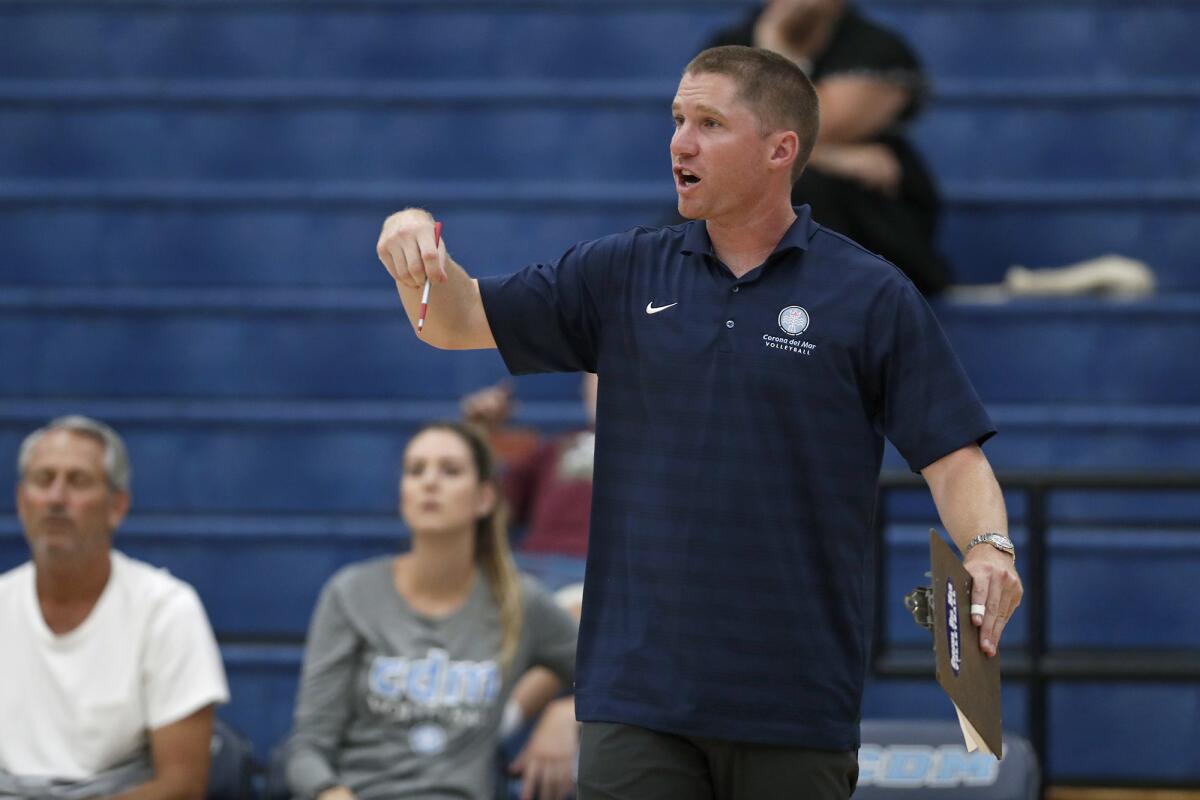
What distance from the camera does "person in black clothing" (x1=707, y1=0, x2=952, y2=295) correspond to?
237 inches

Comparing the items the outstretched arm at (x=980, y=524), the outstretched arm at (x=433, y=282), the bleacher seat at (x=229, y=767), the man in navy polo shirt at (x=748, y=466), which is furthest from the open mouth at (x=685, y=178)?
the bleacher seat at (x=229, y=767)

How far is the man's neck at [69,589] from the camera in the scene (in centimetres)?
420

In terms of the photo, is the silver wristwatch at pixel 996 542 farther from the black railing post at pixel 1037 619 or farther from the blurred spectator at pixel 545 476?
the blurred spectator at pixel 545 476

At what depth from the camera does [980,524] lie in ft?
8.53

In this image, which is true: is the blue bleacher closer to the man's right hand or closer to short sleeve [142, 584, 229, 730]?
short sleeve [142, 584, 229, 730]

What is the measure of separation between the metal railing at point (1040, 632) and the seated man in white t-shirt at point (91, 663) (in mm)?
1744

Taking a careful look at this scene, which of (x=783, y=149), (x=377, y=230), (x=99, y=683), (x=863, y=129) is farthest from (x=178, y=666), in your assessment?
(x=863, y=129)

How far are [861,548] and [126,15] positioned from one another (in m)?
5.68

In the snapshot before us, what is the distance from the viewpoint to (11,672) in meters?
4.16

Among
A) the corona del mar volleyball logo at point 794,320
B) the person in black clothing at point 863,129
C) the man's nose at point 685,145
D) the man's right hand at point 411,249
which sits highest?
the person in black clothing at point 863,129

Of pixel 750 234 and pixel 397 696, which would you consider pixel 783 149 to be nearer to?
pixel 750 234

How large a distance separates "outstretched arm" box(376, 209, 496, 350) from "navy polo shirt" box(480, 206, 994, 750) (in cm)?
24

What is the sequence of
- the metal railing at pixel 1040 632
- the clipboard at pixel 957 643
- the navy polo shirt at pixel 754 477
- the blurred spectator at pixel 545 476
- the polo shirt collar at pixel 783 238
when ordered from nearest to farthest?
the clipboard at pixel 957 643 → the navy polo shirt at pixel 754 477 → the polo shirt collar at pixel 783 238 → the metal railing at pixel 1040 632 → the blurred spectator at pixel 545 476

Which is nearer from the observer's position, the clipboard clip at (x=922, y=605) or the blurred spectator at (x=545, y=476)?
the clipboard clip at (x=922, y=605)
